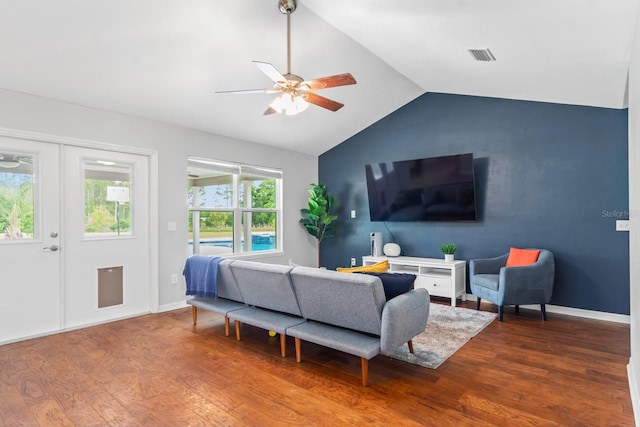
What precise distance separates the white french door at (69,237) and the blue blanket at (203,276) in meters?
0.94

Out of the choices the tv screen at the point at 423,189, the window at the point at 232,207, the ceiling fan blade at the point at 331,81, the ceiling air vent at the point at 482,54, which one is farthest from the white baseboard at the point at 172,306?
the ceiling air vent at the point at 482,54

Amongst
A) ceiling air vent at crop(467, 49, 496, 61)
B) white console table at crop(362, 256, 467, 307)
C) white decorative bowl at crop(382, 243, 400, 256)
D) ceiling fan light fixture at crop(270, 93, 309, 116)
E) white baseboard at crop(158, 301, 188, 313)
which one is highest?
ceiling air vent at crop(467, 49, 496, 61)

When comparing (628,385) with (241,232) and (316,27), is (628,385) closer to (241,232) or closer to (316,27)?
(316,27)

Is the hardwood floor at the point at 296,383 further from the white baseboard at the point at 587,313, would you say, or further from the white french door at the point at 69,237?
the white baseboard at the point at 587,313

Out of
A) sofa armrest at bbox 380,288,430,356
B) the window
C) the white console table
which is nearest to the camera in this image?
sofa armrest at bbox 380,288,430,356

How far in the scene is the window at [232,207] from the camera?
5.11m

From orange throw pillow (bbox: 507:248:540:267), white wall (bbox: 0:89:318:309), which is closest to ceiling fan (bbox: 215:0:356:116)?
white wall (bbox: 0:89:318:309)

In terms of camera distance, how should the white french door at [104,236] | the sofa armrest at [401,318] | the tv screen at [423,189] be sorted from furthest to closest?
the tv screen at [423,189]
the white french door at [104,236]
the sofa armrest at [401,318]

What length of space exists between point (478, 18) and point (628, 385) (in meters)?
2.88

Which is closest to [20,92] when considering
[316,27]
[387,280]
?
[316,27]

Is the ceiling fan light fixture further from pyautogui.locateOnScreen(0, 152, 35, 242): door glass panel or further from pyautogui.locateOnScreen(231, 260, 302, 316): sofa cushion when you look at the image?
pyautogui.locateOnScreen(0, 152, 35, 242): door glass panel

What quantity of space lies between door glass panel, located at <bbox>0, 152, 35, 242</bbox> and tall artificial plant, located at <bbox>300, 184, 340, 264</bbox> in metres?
3.88

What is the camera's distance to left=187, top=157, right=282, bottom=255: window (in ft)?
16.8

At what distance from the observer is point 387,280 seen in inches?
106
